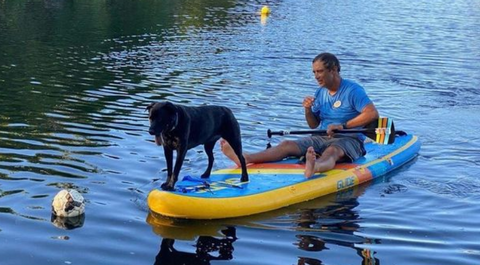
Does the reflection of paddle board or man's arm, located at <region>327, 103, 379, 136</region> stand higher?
man's arm, located at <region>327, 103, 379, 136</region>

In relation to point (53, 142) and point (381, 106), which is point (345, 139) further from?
point (381, 106)

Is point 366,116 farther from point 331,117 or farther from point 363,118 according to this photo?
point 331,117

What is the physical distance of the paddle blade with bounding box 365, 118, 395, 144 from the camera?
991 cm

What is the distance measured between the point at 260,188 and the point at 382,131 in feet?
7.70

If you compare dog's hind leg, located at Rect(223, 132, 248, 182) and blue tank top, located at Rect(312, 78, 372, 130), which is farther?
blue tank top, located at Rect(312, 78, 372, 130)

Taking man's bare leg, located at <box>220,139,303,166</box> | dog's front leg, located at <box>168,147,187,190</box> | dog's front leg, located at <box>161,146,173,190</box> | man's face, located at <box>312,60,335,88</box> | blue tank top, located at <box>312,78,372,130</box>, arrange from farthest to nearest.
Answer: blue tank top, located at <box>312,78,372,130</box>, man's bare leg, located at <box>220,139,303,166</box>, man's face, located at <box>312,60,335,88</box>, dog's front leg, located at <box>161,146,173,190</box>, dog's front leg, located at <box>168,147,187,190</box>

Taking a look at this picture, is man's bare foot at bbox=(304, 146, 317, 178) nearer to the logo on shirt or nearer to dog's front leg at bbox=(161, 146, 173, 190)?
the logo on shirt

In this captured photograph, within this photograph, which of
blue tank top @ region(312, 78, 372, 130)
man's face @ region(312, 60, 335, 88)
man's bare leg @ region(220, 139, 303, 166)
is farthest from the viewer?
blue tank top @ region(312, 78, 372, 130)

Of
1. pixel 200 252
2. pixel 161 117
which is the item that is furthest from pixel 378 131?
pixel 200 252

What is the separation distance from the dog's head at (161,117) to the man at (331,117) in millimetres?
2299

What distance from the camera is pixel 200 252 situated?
6973 millimetres

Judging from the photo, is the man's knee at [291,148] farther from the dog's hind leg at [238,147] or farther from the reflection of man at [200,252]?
the reflection of man at [200,252]

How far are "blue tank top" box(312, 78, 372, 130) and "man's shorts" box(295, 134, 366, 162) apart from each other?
190 millimetres

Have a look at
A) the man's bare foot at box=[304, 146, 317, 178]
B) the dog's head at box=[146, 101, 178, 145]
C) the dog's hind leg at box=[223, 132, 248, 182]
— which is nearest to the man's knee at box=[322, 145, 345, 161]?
the man's bare foot at box=[304, 146, 317, 178]
